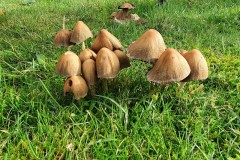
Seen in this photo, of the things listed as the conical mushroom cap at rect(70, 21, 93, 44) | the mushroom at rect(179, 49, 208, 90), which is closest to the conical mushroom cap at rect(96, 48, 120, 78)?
the mushroom at rect(179, 49, 208, 90)

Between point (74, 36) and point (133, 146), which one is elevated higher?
point (74, 36)

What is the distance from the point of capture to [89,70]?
2059 millimetres

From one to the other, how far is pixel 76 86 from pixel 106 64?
9.2 inches

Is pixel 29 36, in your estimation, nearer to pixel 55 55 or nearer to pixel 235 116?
pixel 55 55

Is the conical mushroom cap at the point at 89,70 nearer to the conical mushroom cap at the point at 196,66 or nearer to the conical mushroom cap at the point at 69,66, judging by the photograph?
the conical mushroom cap at the point at 69,66

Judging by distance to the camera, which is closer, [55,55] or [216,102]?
[216,102]

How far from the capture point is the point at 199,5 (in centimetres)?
461

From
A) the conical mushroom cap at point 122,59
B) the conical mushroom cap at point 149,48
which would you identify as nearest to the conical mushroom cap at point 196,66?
the conical mushroom cap at point 149,48

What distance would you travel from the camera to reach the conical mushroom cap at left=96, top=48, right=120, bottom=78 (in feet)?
6.63

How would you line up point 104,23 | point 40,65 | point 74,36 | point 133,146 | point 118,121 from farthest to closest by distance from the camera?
point 104,23, point 40,65, point 74,36, point 118,121, point 133,146

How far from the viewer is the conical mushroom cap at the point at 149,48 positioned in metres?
2.04

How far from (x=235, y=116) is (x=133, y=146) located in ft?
2.39

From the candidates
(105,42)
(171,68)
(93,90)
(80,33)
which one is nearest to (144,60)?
→ (171,68)

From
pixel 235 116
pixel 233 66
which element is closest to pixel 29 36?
pixel 233 66
